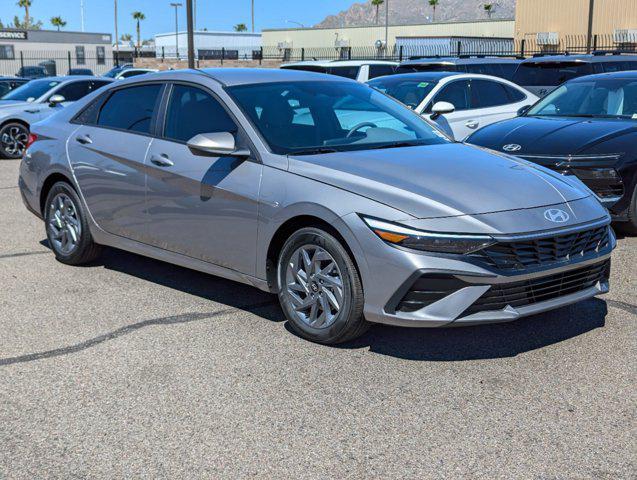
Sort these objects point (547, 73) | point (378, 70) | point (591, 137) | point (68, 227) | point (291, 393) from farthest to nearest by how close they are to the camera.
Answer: point (378, 70)
point (547, 73)
point (591, 137)
point (68, 227)
point (291, 393)

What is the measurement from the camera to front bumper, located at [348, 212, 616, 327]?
175 inches

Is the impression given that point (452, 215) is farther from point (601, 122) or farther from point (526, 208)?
point (601, 122)

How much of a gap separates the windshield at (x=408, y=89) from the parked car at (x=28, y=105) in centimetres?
631

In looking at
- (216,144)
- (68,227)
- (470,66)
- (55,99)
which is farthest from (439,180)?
(470,66)

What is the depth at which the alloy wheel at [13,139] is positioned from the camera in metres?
15.8

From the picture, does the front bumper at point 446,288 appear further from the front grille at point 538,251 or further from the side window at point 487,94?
the side window at point 487,94

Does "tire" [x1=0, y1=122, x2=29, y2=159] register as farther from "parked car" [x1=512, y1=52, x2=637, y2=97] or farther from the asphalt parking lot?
the asphalt parking lot

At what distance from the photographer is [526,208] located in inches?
186

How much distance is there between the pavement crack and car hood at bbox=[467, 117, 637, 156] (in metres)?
3.23

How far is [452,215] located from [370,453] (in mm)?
1440

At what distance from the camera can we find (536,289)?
466 centimetres

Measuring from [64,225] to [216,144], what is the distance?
2273 mm

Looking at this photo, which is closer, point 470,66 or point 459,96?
point 459,96

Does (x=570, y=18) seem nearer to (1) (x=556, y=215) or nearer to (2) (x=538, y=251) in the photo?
(1) (x=556, y=215)
